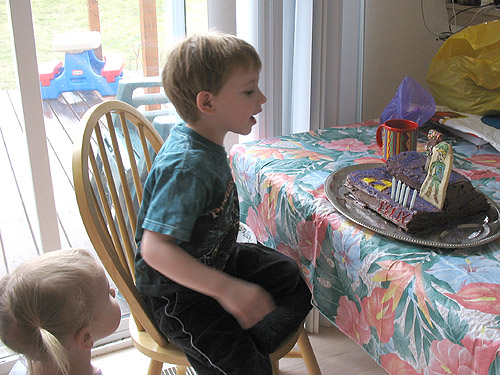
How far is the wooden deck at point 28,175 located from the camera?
5.65 feet

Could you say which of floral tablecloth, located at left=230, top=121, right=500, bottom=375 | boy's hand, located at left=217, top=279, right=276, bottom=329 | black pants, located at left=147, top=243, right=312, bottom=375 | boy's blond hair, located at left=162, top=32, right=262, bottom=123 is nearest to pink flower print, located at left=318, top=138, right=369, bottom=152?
floral tablecloth, located at left=230, top=121, right=500, bottom=375

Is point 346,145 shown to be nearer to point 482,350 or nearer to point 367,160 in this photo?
point 367,160

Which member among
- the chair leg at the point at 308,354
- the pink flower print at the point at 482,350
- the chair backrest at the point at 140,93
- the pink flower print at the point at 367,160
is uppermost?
the chair backrest at the point at 140,93

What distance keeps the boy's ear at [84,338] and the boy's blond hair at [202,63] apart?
494 mm

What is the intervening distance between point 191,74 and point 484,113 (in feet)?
3.21

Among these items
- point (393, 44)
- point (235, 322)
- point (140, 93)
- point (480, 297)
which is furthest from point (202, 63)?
point (393, 44)

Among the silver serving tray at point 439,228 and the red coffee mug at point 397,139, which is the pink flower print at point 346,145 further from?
the silver serving tray at point 439,228

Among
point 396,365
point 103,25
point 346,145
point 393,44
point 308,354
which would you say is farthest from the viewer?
point 393,44

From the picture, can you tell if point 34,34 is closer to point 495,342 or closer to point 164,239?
point 164,239

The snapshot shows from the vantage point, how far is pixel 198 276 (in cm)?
105

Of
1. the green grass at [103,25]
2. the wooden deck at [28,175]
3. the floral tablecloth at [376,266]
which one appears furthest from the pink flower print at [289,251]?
the wooden deck at [28,175]

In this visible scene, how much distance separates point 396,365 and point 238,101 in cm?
59

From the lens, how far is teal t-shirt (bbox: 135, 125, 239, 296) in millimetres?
1037

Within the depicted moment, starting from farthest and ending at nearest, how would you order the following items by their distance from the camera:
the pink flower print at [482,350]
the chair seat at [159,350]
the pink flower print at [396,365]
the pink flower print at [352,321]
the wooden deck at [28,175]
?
the wooden deck at [28,175], the chair seat at [159,350], the pink flower print at [352,321], the pink flower print at [396,365], the pink flower print at [482,350]
